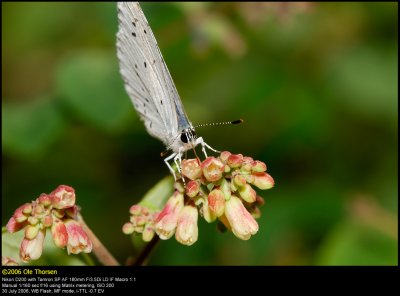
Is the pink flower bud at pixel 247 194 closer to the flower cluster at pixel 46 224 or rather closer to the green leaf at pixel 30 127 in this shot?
the flower cluster at pixel 46 224

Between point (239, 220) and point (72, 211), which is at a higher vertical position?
point (72, 211)

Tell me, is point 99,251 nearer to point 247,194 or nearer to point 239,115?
point 247,194

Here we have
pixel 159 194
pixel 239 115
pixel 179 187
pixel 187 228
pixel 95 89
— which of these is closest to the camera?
pixel 187 228

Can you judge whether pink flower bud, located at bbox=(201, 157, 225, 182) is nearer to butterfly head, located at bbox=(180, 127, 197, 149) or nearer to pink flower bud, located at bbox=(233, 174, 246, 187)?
pink flower bud, located at bbox=(233, 174, 246, 187)

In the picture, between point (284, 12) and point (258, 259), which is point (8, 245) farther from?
point (284, 12)

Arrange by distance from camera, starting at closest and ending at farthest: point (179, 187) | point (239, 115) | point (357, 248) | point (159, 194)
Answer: point (179, 187)
point (159, 194)
point (357, 248)
point (239, 115)

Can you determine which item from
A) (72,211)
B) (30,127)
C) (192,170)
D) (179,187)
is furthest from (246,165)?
(30,127)
